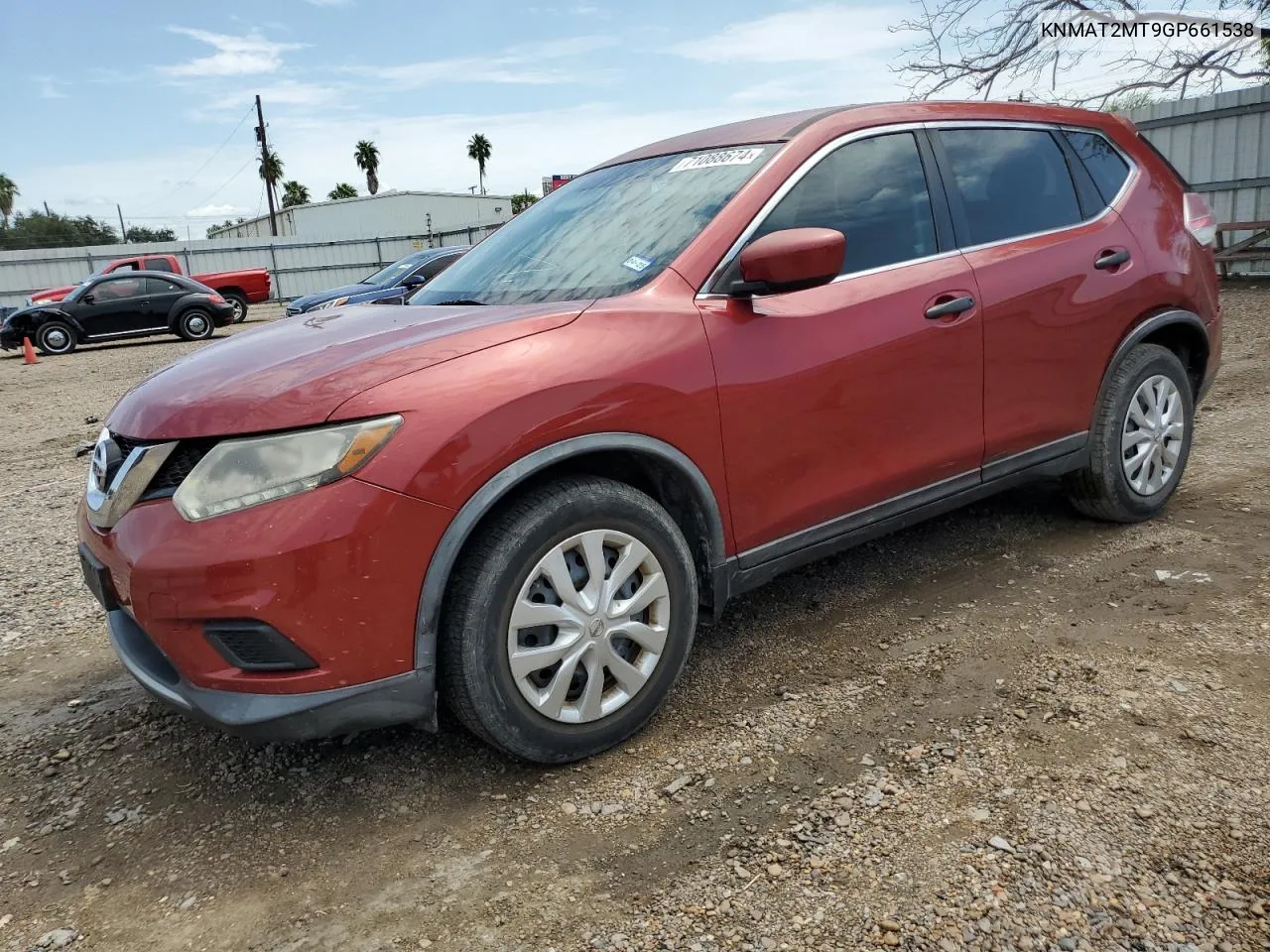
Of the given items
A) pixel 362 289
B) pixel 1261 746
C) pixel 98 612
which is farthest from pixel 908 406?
pixel 362 289

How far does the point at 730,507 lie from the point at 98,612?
290 cm

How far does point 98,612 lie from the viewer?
3.96 metres

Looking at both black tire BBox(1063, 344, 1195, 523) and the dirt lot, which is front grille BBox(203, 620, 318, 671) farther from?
black tire BBox(1063, 344, 1195, 523)

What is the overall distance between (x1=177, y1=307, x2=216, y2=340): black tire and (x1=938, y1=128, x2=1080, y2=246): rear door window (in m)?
17.2

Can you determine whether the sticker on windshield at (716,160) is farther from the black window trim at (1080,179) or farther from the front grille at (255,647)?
the front grille at (255,647)

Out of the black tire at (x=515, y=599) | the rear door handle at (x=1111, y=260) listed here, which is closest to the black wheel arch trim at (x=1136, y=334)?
the rear door handle at (x=1111, y=260)

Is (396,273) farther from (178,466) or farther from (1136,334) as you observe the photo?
(178,466)

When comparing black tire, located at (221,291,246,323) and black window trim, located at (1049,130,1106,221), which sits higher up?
black window trim, located at (1049,130,1106,221)

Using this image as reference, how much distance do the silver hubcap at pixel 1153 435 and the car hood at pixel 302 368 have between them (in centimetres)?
256

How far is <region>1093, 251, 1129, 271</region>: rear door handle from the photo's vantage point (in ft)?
11.8

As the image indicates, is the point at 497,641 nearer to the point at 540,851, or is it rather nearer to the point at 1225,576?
the point at 540,851

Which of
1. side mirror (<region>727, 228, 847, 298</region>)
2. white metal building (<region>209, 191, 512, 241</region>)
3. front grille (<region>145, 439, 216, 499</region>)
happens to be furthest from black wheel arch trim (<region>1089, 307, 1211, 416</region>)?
white metal building (<region>209, 191, 512, 241</region>)

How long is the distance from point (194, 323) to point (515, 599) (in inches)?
701

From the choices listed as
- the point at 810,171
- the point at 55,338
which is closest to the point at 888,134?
the point at 810,171
